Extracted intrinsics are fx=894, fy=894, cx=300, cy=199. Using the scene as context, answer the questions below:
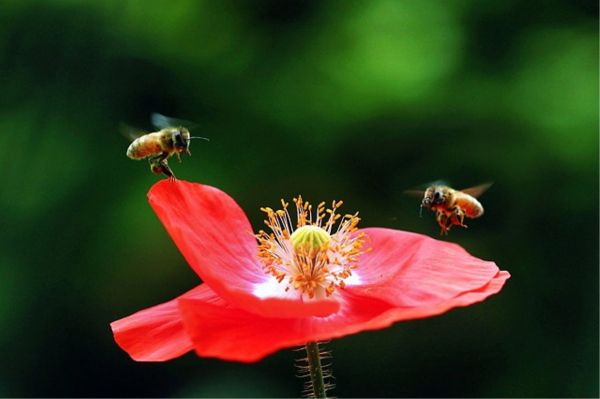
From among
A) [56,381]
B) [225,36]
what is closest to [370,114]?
[225,36]

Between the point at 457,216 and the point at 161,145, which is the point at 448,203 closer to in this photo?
the point at 457,216

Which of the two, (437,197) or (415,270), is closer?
(415,270)

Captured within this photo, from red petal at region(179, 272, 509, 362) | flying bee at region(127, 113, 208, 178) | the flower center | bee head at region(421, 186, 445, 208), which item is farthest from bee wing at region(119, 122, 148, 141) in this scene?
bee head at region(421, 186, 445, 208)

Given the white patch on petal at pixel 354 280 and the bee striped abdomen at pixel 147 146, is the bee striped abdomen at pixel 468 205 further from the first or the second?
the bee striped abdomen at pixel 147 146

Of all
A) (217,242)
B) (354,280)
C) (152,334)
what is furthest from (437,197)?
(152,334)

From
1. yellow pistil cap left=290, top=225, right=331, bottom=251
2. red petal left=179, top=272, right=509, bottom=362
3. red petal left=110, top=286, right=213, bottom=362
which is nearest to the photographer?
red petal left=179, top=272, right=509, bottom=362

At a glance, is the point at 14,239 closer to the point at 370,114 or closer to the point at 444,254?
the point at 370,114

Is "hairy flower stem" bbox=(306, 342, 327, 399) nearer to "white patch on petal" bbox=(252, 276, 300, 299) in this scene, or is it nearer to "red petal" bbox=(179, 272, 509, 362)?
"red petal" bbox=(179, 272, 509, 362)
